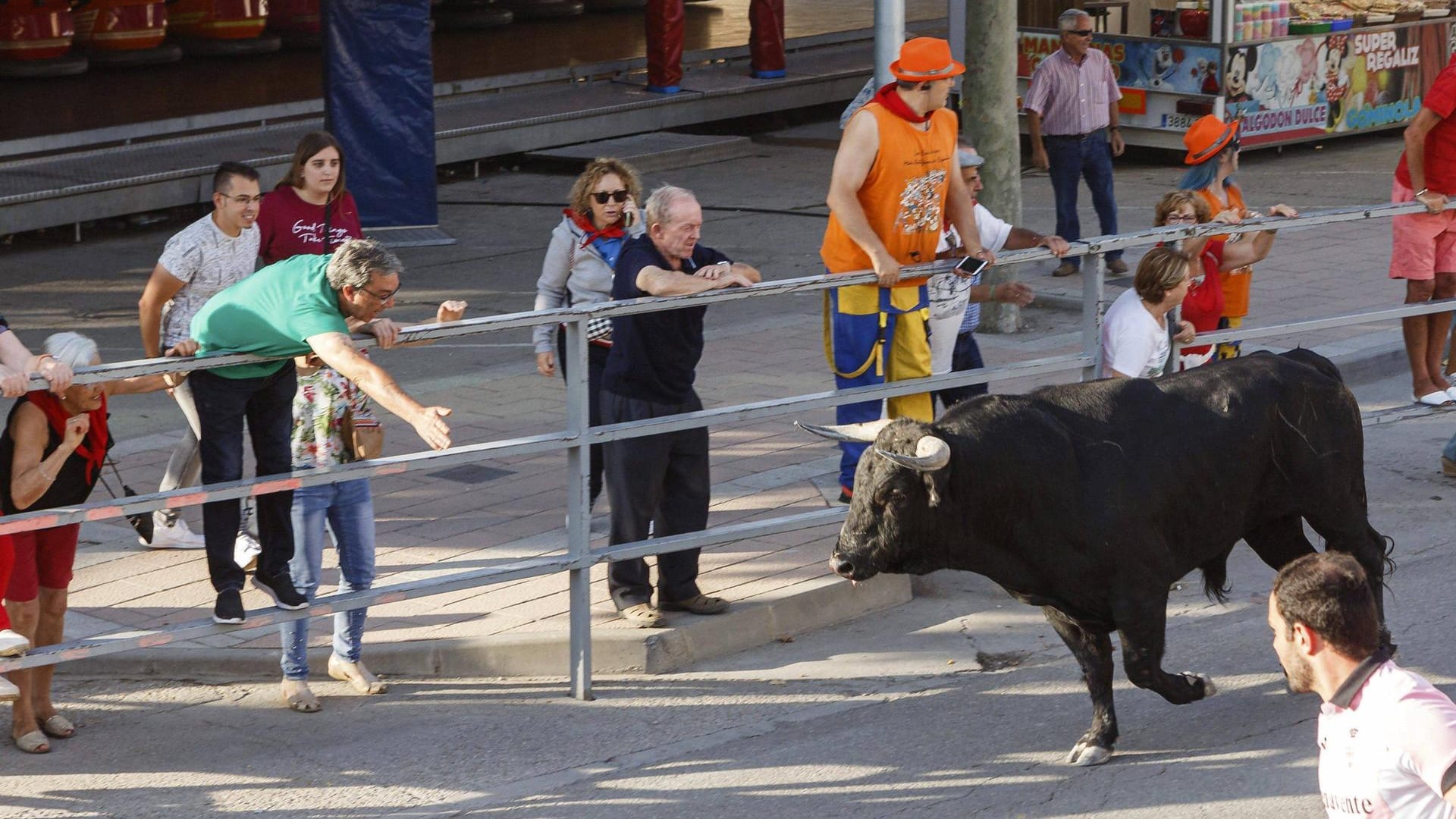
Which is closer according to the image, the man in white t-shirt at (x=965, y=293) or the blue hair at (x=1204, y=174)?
the man in white t-shirt at (x=965, y=293)

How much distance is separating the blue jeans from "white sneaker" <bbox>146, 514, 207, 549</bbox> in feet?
5.23

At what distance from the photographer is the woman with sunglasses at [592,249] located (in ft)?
24.3

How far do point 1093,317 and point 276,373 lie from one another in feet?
11.0

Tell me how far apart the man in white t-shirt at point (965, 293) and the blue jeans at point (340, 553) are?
2448mm

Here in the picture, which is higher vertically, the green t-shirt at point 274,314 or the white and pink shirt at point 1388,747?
the green t-shirt at point 274,314

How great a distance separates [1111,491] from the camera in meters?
5.46

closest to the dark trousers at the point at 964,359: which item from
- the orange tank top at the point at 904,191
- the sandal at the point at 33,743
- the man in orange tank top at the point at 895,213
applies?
the man in orange tank top at the point at 895,213

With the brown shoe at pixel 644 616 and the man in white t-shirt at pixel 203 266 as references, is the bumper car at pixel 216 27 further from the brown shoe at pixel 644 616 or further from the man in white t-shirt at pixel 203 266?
the brown shoe at pixel 644 616

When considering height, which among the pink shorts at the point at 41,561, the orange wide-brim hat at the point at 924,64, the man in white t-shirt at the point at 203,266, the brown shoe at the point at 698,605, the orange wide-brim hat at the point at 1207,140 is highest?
the orange wide-brim hat at the point at 924,64

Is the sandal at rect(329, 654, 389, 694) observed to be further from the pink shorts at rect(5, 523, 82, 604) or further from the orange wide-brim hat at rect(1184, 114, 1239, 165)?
the orange wide-brim hat at rect(1184, 114, 1239, 165)

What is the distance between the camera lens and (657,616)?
665cm

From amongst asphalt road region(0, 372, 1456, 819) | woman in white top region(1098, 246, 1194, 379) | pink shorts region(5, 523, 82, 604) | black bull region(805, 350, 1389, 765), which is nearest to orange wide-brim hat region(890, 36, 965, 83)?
woman in white top region(1098, 246, 1194, 379)

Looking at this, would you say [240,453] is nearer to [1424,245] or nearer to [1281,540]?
[1281,540]

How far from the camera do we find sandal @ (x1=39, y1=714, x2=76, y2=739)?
19.5ft
